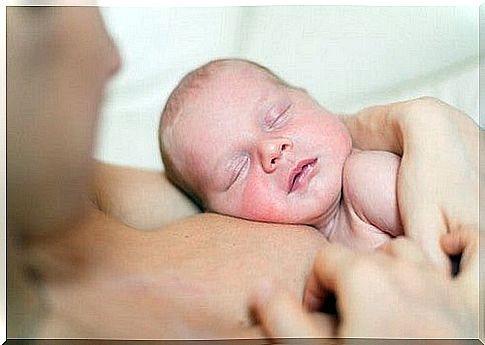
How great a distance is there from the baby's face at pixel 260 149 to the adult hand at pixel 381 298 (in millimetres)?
54

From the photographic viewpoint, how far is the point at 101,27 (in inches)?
25.2

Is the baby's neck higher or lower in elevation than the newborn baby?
lower

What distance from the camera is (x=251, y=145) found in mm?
626

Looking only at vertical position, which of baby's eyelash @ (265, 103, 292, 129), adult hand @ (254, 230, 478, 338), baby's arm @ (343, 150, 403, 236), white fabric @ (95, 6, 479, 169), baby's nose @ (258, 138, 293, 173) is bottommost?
adult hand @ (254, 230, 478, 338)

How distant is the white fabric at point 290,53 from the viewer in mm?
643

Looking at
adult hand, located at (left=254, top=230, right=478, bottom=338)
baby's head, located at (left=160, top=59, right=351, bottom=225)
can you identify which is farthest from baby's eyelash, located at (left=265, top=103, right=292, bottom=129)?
adult hand, located at (left=254, top=230, right=478, bottom=338)

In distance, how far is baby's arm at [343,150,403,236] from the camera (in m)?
0.62

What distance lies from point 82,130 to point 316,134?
0.59 ft

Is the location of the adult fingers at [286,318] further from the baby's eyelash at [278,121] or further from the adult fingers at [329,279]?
the baby's eyelash at [278,121]

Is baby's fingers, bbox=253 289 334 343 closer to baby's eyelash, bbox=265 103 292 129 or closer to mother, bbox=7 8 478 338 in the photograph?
mother, bbox=7 8 478 338

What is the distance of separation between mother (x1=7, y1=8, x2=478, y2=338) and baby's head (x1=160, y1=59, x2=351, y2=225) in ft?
0.07

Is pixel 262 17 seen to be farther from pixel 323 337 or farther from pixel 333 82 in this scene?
pixel 323 337

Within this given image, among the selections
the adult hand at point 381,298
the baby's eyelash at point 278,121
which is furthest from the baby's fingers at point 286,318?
the baby's eyelash at point 278,121

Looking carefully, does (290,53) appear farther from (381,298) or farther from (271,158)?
(381,298)
